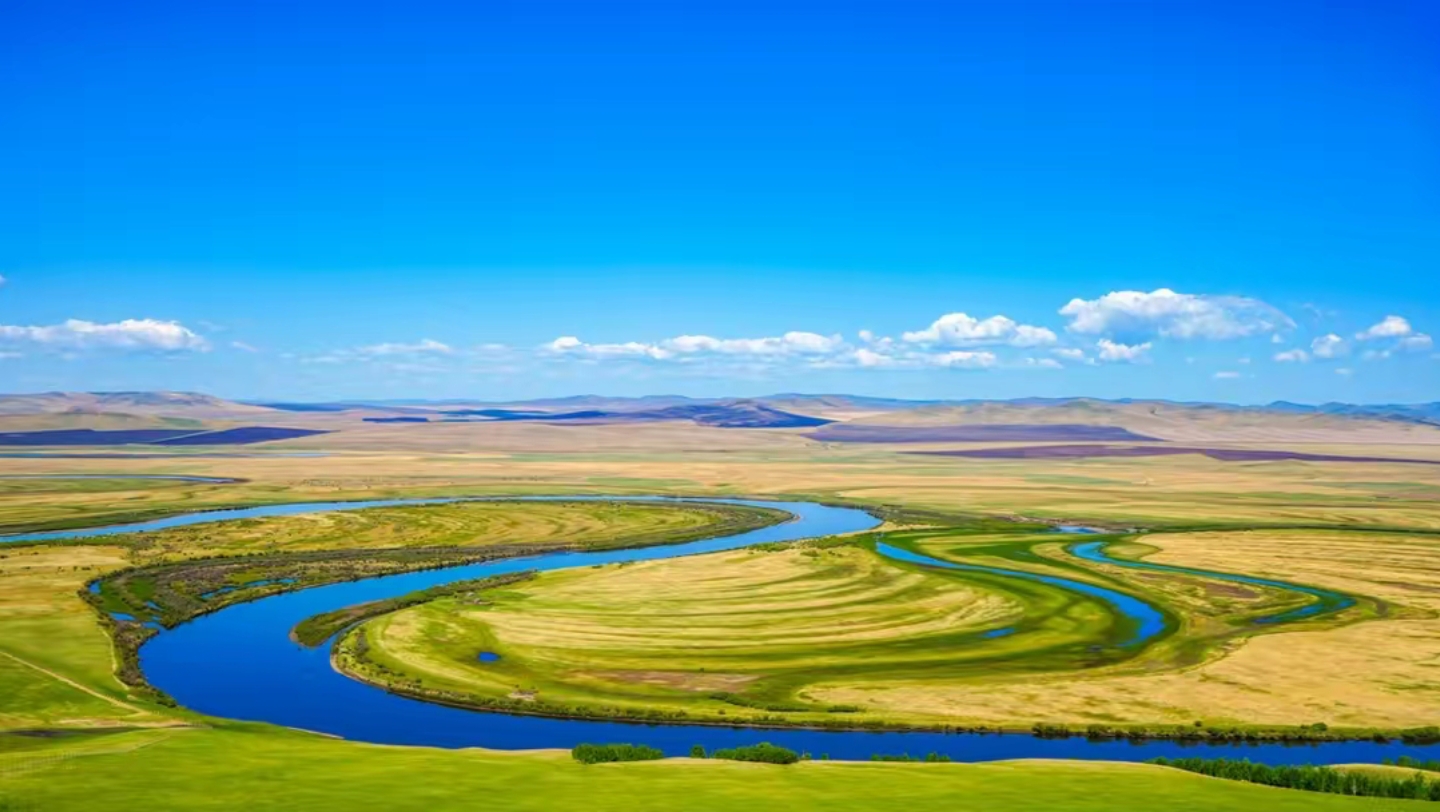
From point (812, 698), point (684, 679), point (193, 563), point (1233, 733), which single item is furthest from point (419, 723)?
point (193, 563)

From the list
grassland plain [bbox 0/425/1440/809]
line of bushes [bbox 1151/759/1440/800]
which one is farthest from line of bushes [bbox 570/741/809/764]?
line of bushes [bbox 1151/759/1440/800]

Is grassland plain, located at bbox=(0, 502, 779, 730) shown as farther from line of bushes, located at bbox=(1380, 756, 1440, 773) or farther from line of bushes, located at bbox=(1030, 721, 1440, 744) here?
line of bushes, located at bbox=(1380, 756, 1440, 773)

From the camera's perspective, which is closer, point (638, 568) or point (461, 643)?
point (461, 643)

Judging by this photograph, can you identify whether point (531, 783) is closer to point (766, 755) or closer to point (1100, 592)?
point (766, 755)

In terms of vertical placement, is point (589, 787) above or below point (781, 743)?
above

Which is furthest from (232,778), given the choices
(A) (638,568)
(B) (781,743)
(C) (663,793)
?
(A) (638,568)

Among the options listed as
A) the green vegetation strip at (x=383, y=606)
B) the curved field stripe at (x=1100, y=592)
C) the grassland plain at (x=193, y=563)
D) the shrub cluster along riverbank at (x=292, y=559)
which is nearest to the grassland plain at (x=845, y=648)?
the curved field stripe at (x=1100, y=592)

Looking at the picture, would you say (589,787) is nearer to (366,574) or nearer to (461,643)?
(461,643)
